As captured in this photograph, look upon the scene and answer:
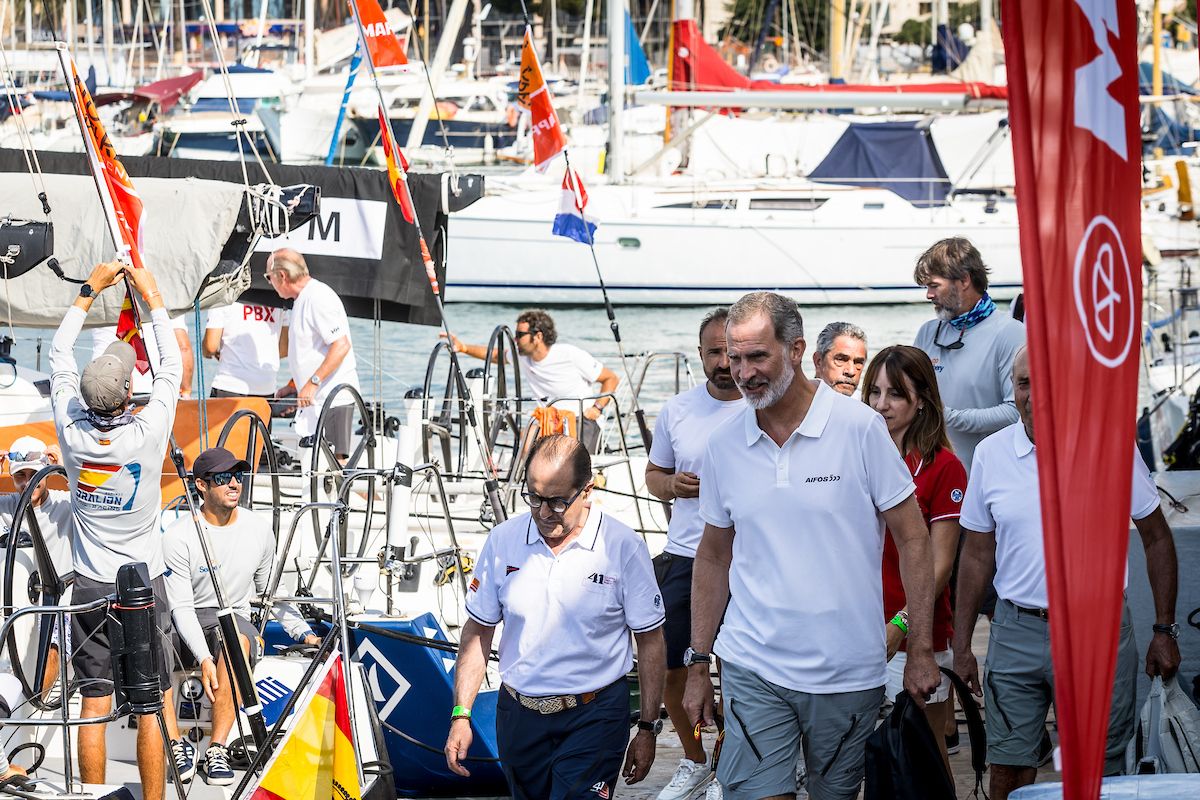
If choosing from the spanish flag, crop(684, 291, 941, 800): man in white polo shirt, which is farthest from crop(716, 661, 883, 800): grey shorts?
the spanish flag

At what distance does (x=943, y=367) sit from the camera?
633cm

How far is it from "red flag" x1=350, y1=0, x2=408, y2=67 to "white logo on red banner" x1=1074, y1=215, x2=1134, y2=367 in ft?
27.5

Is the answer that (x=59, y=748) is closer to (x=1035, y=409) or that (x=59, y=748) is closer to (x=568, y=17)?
(x=1035, y=409)

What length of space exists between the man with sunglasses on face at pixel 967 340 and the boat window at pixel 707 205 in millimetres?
22404

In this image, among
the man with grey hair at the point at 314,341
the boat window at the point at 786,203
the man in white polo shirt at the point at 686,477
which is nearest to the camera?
the man in white polo shirt at the point at 686,477

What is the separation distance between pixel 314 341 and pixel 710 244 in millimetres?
20306

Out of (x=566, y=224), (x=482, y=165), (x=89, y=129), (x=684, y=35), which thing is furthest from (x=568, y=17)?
(x=89, y=129)

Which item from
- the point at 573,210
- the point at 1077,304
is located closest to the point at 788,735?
the point at 1077,304

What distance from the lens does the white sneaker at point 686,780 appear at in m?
5.50

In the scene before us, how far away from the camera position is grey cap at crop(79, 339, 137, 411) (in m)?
5.50

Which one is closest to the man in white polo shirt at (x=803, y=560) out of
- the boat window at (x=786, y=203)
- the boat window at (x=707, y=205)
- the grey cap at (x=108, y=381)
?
the grey cap at (x=108, y=381)

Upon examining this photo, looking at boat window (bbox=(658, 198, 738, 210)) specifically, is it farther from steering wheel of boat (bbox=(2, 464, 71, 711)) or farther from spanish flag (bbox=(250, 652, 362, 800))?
spanish flag (bbox=(250, 652, 362, 800))

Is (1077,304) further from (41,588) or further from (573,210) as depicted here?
(573,210)

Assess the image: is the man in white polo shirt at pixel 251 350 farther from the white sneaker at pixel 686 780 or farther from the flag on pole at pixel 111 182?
the white sneaker at pixel 686 780
